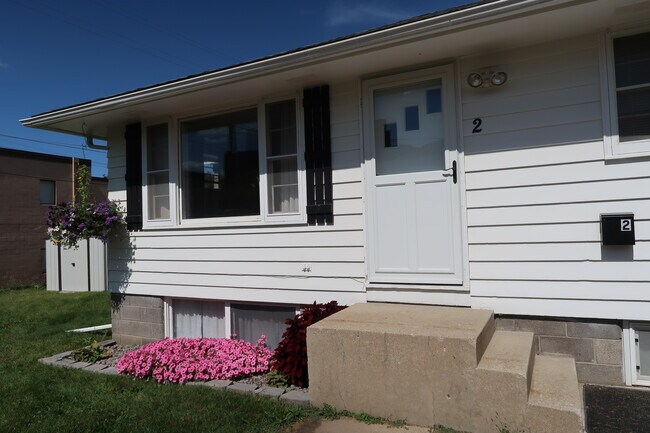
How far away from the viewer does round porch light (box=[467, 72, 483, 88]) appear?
3.78 metres

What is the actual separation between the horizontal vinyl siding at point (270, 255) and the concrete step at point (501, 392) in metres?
1.61

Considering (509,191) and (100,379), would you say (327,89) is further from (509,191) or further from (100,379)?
(100,379)

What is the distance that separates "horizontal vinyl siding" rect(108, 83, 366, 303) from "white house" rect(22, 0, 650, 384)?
0.06 ft

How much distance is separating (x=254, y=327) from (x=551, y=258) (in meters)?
3.08

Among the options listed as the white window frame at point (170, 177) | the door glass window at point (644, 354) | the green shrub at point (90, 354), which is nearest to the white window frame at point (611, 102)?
the door glass window at point (644, 354)

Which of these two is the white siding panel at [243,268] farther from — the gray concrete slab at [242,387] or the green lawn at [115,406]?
the green lawn at [115,406]

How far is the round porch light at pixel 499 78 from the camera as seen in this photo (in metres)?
3.71

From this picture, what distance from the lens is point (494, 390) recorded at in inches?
107

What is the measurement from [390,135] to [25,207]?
652 inches

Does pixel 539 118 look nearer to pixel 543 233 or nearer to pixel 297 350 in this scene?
pixel 543 233

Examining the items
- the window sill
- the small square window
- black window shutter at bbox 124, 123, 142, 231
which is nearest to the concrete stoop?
the window sill

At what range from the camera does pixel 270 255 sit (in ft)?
15.6

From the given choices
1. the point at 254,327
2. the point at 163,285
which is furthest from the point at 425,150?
the point at 163,285

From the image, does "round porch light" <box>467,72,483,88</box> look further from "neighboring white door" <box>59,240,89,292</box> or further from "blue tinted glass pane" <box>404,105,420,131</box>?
"neighboring white door" <box>59,240,89,292</box>
